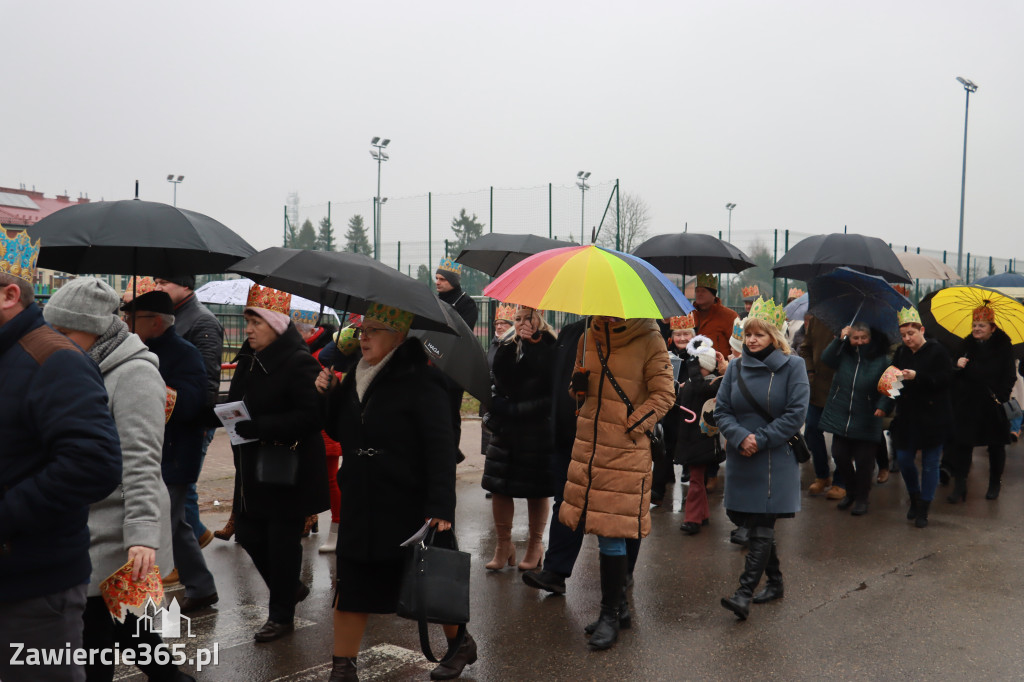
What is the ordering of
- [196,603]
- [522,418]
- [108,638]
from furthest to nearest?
[522,418] < [196,603] < [108,638]

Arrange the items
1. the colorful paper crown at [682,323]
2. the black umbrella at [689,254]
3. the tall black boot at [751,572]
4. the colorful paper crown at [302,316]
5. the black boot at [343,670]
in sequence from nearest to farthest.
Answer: the black boot at [343,670] < the tall black boot at [751,572] < the colorful paper crown at [302,316] < the colorful paper crown at [682,323] < the black umbrella at [689,254]

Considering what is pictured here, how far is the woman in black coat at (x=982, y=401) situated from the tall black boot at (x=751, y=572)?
4.30 metres

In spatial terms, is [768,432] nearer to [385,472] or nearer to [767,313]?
[767,313]

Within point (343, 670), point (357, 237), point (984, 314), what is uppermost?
point (357, 237)

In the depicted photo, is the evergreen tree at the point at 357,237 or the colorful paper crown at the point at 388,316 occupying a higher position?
the evergreen tree at the point at 357,237

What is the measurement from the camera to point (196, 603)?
17.6ft

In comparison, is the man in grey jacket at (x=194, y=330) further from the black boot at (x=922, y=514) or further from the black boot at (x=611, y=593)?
the black boot at (x=922, y=514)

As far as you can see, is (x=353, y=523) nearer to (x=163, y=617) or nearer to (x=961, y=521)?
(x=163, y=617)

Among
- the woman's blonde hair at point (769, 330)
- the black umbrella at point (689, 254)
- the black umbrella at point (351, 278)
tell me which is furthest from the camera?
the black umbrella at point (689, 254)

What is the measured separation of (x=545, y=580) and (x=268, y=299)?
2499 millimetres

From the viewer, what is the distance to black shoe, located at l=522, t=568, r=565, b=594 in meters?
5.79

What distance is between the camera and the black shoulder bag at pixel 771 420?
585cm

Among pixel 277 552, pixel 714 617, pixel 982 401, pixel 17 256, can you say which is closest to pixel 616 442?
pixel 714 617

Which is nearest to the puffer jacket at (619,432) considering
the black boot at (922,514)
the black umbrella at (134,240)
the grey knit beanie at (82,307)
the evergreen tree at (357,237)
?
the black umbrella at (134,240)
